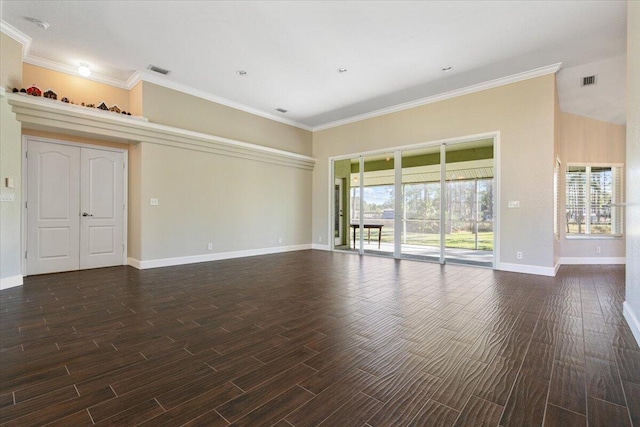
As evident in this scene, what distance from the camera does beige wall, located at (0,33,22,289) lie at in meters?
4.09

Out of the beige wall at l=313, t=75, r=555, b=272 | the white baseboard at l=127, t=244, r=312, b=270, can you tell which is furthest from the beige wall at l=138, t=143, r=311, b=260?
the beige wall at l=313, t=75, r=555, b=272

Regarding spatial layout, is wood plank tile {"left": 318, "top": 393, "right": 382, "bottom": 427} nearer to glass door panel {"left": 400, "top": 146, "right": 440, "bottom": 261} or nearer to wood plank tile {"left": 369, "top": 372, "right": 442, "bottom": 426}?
wood plank tile {"left": 369, "top": 372, "right": 442, "bottom": 426}

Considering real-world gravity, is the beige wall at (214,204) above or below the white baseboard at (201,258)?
above

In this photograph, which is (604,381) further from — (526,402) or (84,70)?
(84,70)

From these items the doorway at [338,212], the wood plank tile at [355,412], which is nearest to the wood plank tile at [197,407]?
the wood plank tile at [355,412]

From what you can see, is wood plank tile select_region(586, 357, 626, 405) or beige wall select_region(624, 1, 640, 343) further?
beige wall select_region(624, 1, 640, 343)

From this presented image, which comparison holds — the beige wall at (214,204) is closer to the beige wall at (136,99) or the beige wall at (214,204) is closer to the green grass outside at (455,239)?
the beige wall at (136,99)

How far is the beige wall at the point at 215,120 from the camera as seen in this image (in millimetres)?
5820

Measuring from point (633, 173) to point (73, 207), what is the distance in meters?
8.10

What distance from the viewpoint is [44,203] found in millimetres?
5070

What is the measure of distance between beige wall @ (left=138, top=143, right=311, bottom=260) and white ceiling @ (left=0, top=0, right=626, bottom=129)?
1.74 m

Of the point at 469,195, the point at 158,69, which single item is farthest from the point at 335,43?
the point at 469,195

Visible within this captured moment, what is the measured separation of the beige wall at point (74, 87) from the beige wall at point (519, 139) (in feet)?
21.7

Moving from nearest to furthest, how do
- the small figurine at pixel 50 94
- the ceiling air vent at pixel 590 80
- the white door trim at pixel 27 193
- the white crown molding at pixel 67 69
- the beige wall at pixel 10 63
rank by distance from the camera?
the beige wall at pixel 10 63 → the small figurine at pixel 50 94 → the white door trim at pixel 27 193 → the white crown molding at pixel 67 69 → the ceiling air vent at pixel 590 80
